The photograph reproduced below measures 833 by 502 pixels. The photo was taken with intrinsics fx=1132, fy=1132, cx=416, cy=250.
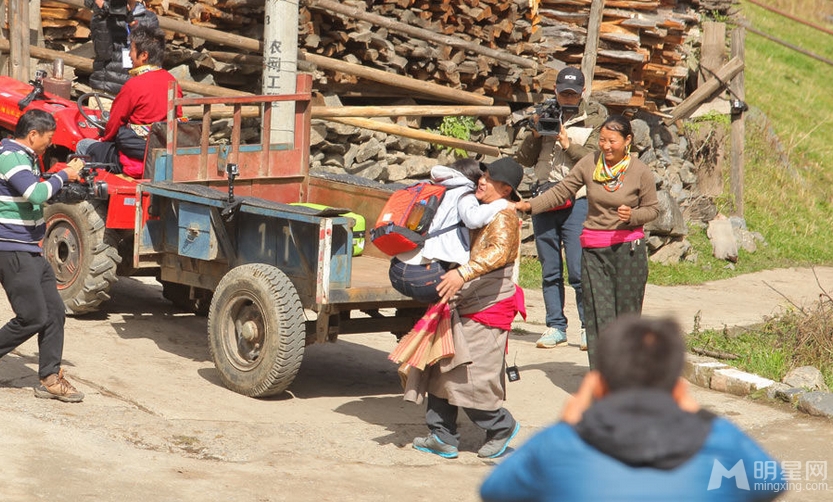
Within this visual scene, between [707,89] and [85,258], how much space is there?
349 inches

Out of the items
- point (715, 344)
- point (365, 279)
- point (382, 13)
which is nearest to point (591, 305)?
point (365, 279)

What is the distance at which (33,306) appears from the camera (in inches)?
245

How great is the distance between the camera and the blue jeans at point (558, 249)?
821 cm

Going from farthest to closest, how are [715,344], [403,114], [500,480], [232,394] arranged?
[403,114] < [715,344] < [232,394] < [500,480]

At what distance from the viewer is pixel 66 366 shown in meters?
7.15

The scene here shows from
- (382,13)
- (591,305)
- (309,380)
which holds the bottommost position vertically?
(309,380)

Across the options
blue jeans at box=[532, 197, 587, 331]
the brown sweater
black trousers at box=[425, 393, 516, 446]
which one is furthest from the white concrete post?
black trousers at box=[425, 393, 516, 446]

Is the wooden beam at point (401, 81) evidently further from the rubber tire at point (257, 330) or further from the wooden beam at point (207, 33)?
the rubber tire at point (257, 330)

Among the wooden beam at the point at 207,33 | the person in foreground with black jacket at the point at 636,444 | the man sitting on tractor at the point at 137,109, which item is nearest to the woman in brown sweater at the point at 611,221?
the man sitting on tractor at the point at 137,109

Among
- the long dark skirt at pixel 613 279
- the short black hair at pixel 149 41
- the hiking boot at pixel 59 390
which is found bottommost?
the hiking boot at pixel 59 390

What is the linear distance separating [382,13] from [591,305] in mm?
6356

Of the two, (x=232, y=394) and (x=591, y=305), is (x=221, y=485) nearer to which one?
(x=232, y=394)

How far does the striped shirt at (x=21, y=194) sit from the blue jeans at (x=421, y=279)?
1.97 m

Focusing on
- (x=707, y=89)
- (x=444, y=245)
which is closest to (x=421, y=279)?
(x=444, y=245)
